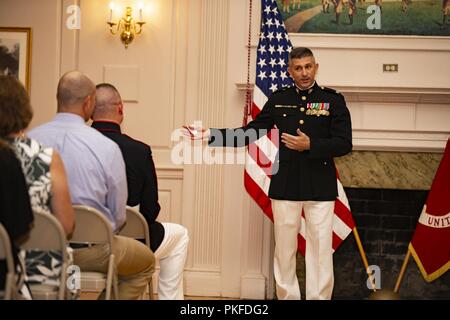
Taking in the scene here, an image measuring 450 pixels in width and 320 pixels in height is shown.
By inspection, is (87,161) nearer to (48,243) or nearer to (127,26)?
(48,243)

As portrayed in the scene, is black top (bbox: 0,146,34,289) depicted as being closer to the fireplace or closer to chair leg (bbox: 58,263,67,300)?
chair leg (bbox: 58,263,67,300)

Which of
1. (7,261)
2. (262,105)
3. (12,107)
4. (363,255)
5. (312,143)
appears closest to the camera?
(7,261)

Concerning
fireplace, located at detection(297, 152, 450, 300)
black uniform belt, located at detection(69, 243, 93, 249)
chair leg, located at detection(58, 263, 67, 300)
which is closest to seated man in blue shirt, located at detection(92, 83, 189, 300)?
black uniform belt, located at detection(69, 243, 93, 249)

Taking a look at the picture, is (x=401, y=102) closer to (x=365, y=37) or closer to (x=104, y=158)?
(x=365, y=37)

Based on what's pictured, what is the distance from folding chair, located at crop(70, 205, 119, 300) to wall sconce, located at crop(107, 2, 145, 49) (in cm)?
315

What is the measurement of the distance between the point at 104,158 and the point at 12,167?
30.5 inches

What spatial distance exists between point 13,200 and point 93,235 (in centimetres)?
69

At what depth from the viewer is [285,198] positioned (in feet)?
16.1

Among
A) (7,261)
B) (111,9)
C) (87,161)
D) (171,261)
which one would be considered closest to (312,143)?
(171,261)

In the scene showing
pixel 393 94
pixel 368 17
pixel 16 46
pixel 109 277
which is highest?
pixel 368 17

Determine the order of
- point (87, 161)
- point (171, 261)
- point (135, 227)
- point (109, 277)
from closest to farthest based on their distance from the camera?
point (109, 277), point (87, 161), point (135, 227), point (171, 261)

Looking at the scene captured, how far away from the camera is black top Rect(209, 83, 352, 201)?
4840 millimetres

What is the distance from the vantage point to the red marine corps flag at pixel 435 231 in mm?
6039

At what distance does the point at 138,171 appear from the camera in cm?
433
